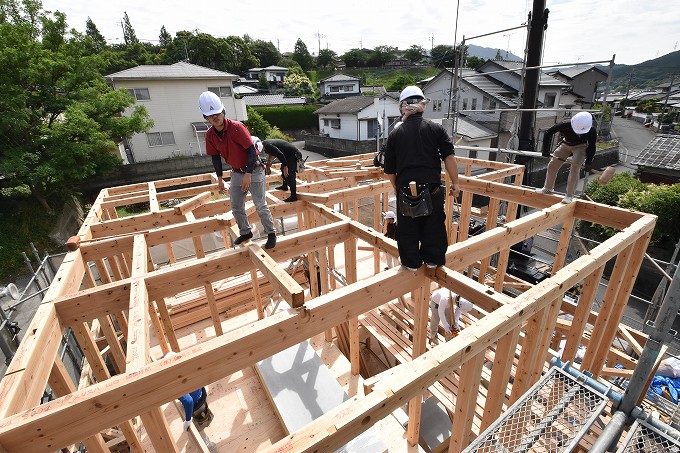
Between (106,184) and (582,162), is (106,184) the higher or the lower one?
the lower one

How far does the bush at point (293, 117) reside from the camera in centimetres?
3319

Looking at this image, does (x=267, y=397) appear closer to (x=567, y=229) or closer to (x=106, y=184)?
(x=567, y=229)

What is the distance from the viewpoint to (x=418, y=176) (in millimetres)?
2881

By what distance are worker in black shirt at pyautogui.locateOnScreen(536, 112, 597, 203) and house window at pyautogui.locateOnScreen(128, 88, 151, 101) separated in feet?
79.3

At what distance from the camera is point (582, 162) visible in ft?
17.0

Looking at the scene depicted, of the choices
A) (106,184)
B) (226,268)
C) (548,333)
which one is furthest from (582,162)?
(106,184)

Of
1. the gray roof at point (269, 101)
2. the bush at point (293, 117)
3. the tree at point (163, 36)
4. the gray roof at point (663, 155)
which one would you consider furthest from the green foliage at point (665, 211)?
the tree at point (163, 36)

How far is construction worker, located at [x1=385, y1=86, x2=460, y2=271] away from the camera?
287 cm

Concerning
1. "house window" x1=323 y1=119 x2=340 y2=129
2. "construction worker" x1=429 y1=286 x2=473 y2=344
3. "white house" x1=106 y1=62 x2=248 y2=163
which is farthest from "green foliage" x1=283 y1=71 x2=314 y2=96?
"construction worker" x1=429 y1=286 x2=473 y2=344

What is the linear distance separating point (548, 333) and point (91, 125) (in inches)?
717

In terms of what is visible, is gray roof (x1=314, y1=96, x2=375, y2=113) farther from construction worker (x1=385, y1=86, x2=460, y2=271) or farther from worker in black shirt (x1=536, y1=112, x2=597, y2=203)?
construction worker (x1=385, y1=86, x2=460, y2=271)

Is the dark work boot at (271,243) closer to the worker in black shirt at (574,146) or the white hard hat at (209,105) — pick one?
the white hard hat at (209,105)

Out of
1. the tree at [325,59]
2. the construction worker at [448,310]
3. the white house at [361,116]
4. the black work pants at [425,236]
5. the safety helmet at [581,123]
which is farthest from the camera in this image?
the tree at [325,59]

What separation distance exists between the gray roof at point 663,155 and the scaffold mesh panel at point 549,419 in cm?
1951
